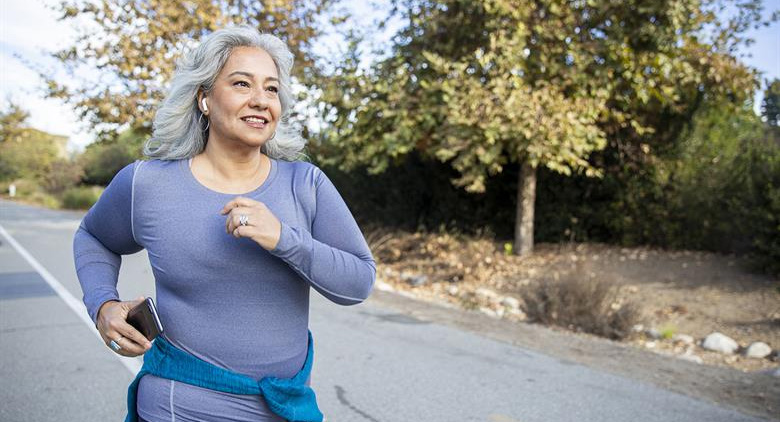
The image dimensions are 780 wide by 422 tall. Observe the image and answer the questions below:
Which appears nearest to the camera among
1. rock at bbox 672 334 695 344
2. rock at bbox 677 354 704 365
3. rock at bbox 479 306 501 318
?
rock at bbox 677 354 704 365

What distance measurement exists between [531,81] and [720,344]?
5.91m

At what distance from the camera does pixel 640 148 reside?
511 inches

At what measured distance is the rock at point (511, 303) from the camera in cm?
936

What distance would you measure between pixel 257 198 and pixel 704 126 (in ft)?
42.3

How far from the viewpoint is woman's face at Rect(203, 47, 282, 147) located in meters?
1.93

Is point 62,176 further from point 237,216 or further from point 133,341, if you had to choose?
point 237,216

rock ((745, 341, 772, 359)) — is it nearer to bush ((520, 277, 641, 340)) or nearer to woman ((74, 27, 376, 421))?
bush ((520, 277, 641, 340))

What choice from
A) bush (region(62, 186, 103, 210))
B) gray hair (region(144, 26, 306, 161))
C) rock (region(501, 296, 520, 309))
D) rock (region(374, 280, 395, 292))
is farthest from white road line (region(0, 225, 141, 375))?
bush (region(62, 186, 103, 210))

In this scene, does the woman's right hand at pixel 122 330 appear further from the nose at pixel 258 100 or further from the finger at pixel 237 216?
the nose at pixel 258 100

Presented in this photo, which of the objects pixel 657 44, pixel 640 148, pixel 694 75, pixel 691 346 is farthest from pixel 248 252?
pixel 640 148

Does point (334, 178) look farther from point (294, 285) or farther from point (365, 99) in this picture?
point (294, 285)

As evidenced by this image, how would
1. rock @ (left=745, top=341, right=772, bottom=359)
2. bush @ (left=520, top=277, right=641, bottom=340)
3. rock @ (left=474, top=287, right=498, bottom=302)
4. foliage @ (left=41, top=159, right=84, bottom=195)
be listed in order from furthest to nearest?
foliage @ (left=41, top=159, right=84, bottom=195) < rock @ (left=474, top=287, right=498, bottom=302) < bush @ (left=520, top=277, right=641, bottom=340) < rock @ (left=745, top=341, right=772, bottom=359)

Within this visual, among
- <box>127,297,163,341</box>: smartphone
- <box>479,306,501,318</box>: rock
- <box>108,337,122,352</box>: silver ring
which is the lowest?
<box>479,306,501,318</box>: rock

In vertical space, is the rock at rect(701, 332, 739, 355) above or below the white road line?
above
